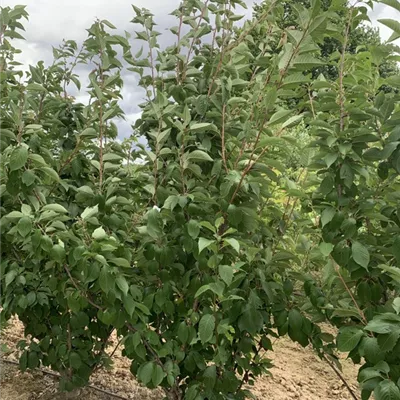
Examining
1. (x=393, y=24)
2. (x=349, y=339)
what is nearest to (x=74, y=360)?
(x=349, y=339)

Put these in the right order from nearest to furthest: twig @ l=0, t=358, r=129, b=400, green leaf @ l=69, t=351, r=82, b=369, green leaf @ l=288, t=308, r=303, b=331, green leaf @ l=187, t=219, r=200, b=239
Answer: green leaf @ l=187, t=219, r=200, b=239 < green leaf @ l=288, t=308, r=303, b=331 < green leaf @ l=69, t=351, r=82, b=369 < twig @ l=0, t=358, r=129, b=400

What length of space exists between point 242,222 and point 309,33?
→ 3.08 ft

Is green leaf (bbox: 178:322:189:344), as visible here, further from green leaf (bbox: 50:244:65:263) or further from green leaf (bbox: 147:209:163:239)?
green leaf (bbox: 50:244:65:263)

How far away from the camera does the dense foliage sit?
2.09m

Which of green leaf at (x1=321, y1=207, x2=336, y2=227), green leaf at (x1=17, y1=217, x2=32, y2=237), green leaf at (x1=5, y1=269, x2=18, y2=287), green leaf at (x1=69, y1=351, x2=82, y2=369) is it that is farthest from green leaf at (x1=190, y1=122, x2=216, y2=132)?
green leaf at (x1=69, y1=351, x2=82, y2=369)

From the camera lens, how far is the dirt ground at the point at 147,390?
3.66m

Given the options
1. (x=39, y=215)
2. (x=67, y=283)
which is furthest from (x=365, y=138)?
(x=67, y=283)

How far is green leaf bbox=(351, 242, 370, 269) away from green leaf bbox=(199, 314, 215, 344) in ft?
2.42

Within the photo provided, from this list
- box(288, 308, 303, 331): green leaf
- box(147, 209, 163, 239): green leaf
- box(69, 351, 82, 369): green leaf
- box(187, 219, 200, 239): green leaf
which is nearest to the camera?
box(187, 219, 200, 239): green leaf

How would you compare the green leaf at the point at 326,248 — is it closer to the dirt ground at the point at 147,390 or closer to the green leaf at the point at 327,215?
the green leaf at the point at 327,215

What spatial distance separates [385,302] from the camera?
2389 mm

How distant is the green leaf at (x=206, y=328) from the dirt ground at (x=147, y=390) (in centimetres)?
158

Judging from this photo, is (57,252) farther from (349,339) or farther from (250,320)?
(349,339)

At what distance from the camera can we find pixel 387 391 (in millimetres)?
1813
